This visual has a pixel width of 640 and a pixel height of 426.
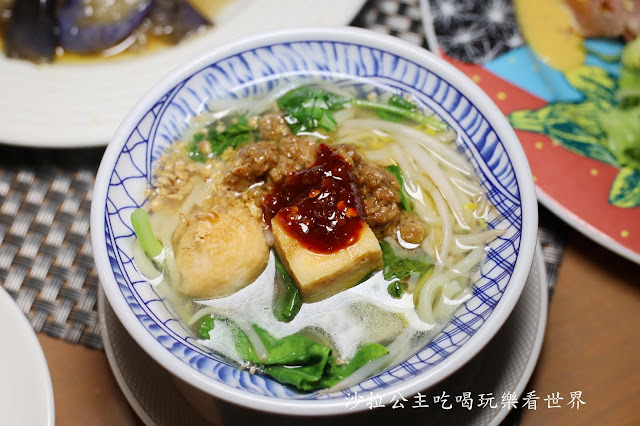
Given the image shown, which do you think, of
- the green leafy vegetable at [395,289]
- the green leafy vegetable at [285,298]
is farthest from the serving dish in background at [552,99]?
the green leafy vegetable at [285,298]

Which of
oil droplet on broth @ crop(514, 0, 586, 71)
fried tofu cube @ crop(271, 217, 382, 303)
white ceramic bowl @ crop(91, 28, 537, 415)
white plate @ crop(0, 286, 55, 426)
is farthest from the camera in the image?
oil droplet on broth @ crop(514, 0, 586, 71)

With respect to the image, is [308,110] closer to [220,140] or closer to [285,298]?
[220,140]

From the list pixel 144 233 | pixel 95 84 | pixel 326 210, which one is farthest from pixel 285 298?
pixel 95 84

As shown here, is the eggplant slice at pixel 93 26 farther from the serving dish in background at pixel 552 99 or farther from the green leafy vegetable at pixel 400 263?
the green leafy vegetable at pixel 400 263

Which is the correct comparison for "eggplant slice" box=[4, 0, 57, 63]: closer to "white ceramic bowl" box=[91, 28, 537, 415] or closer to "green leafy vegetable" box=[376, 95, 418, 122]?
"white ceramic bowl" box=[91, 28, 537, 415]

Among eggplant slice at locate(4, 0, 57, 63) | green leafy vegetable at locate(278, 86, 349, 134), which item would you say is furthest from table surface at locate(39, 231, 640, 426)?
eggplant slice at locate(4, 0, 57, 63)

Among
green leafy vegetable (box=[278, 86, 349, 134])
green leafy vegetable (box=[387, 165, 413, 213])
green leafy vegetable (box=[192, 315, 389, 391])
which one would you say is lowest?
green leafy vegetable (box=[192, 315, 389, 391])

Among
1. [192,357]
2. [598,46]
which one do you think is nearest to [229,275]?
[192,357]
